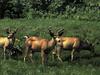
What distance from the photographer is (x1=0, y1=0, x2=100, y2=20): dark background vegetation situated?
38.8 meters

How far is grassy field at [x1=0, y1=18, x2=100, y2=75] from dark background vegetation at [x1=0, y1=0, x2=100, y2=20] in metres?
6.69

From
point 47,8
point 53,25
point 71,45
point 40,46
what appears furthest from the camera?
point 47,8

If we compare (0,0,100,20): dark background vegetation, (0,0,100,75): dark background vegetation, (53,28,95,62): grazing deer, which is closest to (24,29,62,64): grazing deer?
(0,0,100,75): dark background vegetation

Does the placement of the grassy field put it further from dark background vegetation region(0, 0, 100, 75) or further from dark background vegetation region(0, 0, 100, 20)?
dark background vegetation region(0, 0, 100, 20)

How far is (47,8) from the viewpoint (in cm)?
4022

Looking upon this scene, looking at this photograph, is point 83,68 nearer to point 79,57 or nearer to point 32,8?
point 79,57

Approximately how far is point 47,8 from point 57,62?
60.2 ft

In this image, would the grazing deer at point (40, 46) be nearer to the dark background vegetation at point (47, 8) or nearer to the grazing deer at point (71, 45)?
the grazing deer at point (71, 45)

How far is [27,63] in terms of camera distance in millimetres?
21172

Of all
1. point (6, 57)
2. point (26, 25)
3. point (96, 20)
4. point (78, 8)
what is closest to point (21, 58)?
point (6, 57)

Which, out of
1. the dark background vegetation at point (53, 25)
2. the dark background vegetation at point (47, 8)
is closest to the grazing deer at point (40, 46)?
the dark background vegetation at point (53, 25)

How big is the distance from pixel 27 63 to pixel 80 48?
15.0 feet

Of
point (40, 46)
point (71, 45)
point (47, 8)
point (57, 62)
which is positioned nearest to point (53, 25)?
point (71, 45)

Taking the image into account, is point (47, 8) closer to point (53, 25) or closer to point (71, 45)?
point (53, 25)
